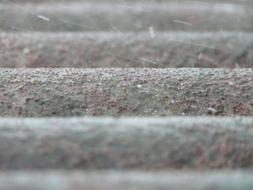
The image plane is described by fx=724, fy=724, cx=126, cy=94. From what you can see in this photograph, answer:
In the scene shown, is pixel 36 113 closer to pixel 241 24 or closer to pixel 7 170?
pixel 7 170

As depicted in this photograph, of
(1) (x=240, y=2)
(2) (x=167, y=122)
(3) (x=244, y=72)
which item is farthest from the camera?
(1) (x=240, y=2)

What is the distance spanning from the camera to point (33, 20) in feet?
18.6

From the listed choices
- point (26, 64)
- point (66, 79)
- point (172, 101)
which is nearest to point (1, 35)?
point (26, 64)

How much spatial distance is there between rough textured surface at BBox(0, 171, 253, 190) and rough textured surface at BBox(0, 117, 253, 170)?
0.20m

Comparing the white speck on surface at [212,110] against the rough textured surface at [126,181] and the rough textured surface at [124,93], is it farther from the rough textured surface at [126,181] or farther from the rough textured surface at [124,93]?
the rough textured surface at [126,181]

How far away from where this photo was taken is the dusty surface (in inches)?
223

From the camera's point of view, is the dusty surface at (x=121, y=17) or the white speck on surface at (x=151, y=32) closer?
the white speck on surface at (x=151, y=32)

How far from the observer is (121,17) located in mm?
5906

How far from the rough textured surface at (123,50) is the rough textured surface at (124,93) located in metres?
0.93

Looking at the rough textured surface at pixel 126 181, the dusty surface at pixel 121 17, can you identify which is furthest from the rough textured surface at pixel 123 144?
the dusty surface at pixel 121 17

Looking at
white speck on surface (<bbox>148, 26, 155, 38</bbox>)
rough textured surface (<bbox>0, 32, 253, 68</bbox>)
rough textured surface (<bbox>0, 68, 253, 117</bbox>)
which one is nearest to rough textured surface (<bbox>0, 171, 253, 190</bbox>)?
rough textured surface (<bbox>0, 68, 253, 117</bbox>)

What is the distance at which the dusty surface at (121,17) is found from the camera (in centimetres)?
566

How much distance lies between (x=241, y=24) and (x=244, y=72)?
→ 197 cm

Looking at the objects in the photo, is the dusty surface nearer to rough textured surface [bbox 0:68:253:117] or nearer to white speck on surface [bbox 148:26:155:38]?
white speck on surface [bbox 148:26:155:38]
